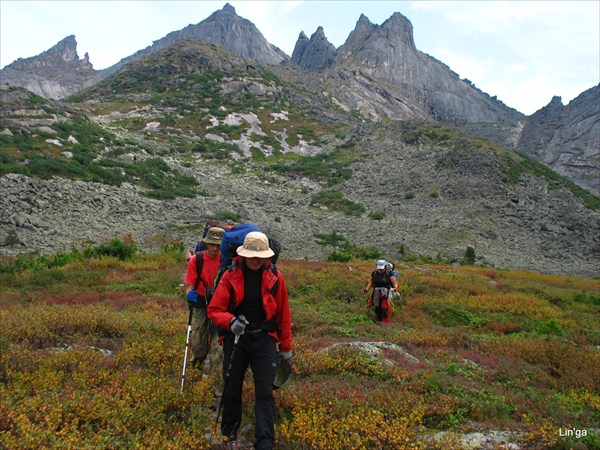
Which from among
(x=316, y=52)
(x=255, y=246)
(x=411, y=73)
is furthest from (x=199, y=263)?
(x=316, y=52)

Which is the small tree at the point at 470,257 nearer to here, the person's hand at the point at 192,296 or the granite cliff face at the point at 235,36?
the person's hand at the point at 192,296

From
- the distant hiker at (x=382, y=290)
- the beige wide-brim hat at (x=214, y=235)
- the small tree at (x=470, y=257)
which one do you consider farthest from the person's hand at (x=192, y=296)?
the small tree at (x=470, y=257)

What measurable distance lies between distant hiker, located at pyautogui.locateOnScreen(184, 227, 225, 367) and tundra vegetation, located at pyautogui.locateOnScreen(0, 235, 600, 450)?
0.50 m

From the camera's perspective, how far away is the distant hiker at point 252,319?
459 cm

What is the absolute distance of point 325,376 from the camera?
6.70m

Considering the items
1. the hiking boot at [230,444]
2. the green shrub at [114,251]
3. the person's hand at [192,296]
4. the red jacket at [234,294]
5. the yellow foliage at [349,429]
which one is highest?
the red jacket at [234,294]

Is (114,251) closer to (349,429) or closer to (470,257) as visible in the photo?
(349,429)

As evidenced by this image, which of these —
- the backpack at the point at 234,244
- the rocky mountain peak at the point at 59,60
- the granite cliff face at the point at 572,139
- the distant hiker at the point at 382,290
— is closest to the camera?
the backpack at the point at 234,244

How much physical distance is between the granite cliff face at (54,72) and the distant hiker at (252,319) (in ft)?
469

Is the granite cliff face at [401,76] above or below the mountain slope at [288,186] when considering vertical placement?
above

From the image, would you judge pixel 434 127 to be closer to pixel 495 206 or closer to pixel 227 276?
pixel 495 206

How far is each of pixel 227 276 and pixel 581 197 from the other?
51462 mm

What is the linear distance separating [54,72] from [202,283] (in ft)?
652

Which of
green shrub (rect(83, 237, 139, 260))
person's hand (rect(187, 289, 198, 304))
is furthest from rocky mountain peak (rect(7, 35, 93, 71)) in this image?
person's hand (rect(187, 289, 198, 304))
